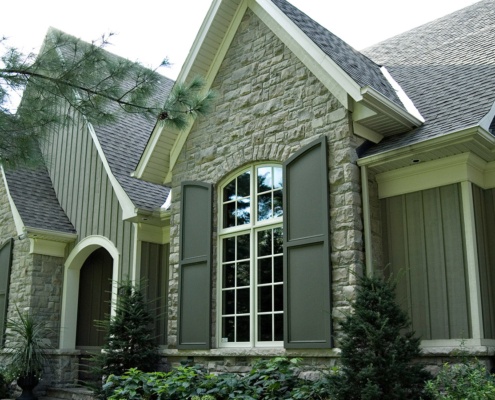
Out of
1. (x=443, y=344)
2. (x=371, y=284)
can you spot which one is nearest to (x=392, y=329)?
(x=371, y=284)

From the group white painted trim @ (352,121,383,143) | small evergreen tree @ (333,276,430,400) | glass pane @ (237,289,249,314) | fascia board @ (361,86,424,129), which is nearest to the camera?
small evergreen tree @ (333,276,430,400)

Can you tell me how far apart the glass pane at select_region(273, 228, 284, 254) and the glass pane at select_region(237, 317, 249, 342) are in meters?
1.06

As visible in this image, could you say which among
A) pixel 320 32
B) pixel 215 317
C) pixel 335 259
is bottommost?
pixel 215 317

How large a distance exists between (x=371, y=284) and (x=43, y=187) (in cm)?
951

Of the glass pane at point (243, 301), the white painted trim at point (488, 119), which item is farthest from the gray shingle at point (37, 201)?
the white painted trim at point (488, 119)

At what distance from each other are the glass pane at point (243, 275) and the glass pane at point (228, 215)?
683 mm

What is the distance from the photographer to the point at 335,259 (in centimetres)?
736

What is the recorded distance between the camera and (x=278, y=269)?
8180 millimetres

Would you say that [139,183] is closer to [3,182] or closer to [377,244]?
[3,182]

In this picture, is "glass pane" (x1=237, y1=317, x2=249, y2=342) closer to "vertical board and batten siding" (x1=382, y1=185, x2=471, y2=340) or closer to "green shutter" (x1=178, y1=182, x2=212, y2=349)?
"green shutter" (x1=178, y1=182, x2=212, y2=349)

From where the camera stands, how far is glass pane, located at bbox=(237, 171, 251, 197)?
8891 millimetres

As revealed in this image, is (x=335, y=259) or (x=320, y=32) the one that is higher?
(x=320, y=32)

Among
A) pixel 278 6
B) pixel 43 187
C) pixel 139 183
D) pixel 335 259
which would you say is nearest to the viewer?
pixel 335 259

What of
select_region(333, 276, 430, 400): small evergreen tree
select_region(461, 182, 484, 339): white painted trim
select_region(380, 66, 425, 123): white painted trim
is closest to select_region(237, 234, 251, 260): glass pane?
select_region(333, 276, 430, 400): small evergreen tree
